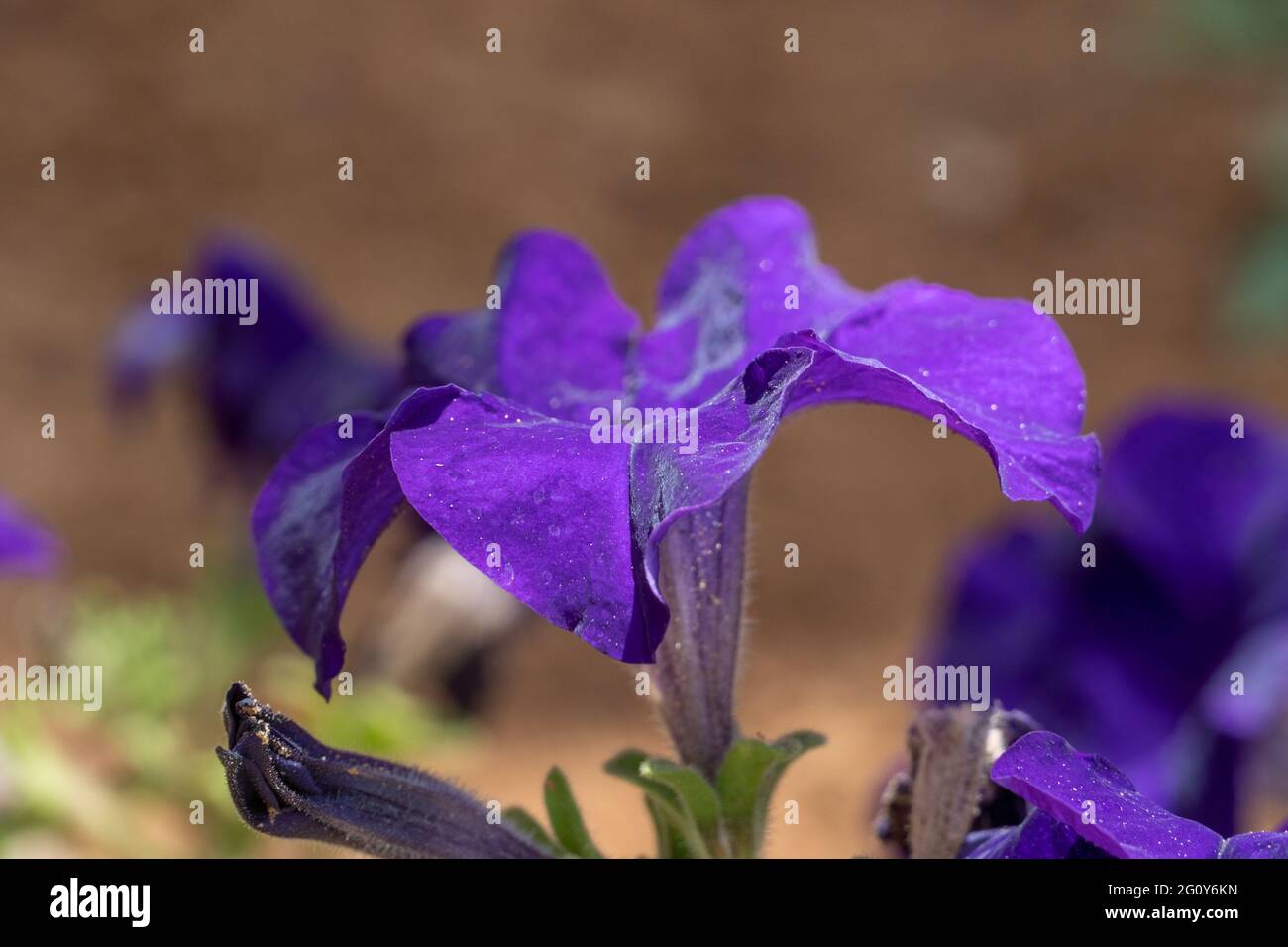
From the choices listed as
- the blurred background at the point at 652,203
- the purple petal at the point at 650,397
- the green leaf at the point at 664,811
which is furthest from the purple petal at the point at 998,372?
the blurred background at the point at 652,203

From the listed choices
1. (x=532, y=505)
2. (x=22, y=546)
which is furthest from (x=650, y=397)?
(x=22, y=546)

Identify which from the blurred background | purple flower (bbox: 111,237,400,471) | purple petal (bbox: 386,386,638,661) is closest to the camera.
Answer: purple petal (bbox: 386,386,638,661)

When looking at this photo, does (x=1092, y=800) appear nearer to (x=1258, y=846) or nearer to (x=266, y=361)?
(x=1258, y=846)

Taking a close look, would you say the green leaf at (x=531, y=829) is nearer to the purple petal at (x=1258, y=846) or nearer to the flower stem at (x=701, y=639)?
the flower stem at (x=701, y=639)

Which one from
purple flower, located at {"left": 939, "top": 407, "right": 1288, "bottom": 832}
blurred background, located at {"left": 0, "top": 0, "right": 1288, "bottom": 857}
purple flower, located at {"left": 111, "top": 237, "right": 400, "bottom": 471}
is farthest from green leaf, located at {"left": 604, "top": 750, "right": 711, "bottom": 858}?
blurred background, located at {"left": 0, "top": 0, "right": 1288, "bottom": 857}

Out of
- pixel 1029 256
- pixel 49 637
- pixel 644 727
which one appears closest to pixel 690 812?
pixel 49 637

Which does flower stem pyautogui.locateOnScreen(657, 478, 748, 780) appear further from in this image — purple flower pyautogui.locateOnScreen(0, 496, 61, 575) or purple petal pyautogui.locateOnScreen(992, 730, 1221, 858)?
purple flower pyautogui.locateOnScreen(0, 496, 61, 575)

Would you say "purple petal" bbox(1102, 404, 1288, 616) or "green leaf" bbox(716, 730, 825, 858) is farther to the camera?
"purple petal" bbox(1102, 404, 1288, 616)
